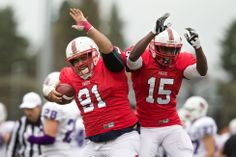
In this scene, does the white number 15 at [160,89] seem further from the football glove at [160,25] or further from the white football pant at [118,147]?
the football glove at [160,25]

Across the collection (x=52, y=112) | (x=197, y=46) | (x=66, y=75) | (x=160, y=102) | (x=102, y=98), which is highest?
(x=197, y=46)

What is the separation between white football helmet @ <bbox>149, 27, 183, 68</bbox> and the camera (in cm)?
783

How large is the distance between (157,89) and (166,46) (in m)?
0.50

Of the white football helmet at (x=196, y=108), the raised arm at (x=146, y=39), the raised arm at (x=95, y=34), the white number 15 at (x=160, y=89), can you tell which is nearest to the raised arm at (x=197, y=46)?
the raised arm at (x=146, y=39)

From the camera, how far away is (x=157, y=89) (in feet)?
26.3

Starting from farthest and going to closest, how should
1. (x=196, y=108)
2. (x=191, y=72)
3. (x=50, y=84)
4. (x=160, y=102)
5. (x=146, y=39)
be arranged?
(x=196, y=108)
(x=50, y=84)
(x=160, y=102)
(x=191, y=72)
(x=146, y=39)

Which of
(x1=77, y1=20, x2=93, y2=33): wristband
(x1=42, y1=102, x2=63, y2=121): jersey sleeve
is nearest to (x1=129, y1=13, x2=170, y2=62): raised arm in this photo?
(x1=77, y1=20, x2=93, y2=33): wristband

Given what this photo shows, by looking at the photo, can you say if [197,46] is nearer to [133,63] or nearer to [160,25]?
[160,25]

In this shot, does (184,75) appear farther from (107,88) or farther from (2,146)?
(2,146)

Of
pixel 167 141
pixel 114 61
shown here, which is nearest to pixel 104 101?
pixel 114 61

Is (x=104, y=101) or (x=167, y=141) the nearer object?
(x=104, y=101)

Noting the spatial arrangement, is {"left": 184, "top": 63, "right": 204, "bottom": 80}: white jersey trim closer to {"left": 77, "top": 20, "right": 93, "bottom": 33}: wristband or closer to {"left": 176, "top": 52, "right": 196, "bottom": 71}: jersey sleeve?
{"left": 176, "top": 52, "right": 196, "bottom": 71}: jersey sleeve

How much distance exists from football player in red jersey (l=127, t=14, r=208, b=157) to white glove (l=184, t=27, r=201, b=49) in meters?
0.22

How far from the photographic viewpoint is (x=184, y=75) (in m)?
8.12
